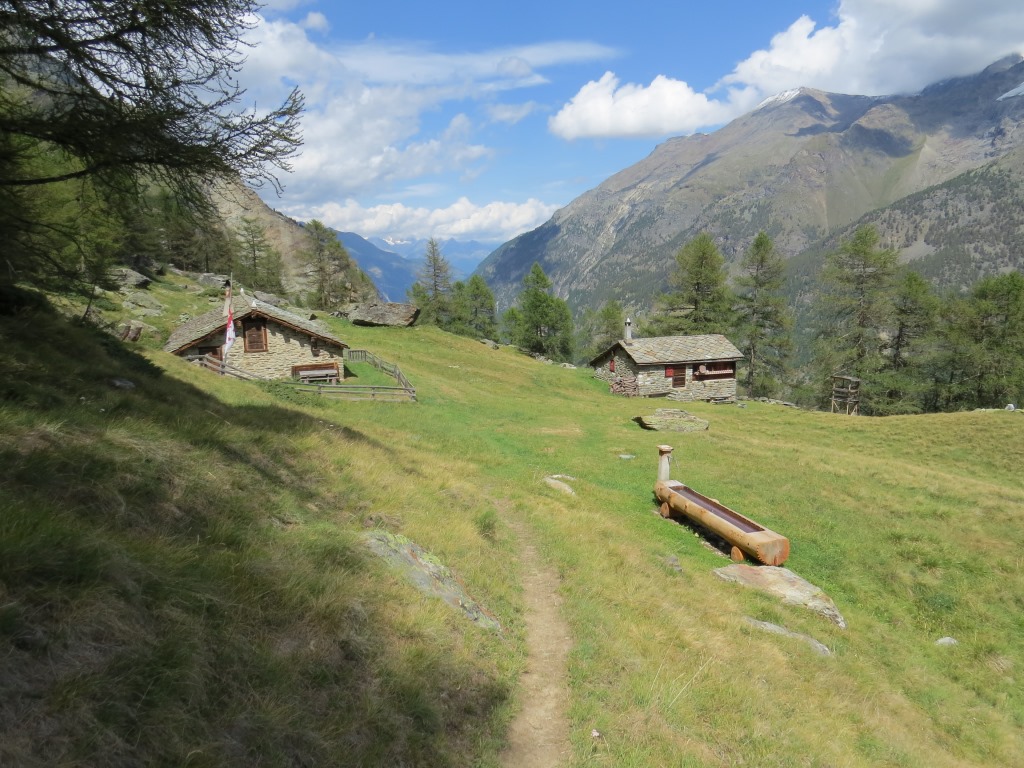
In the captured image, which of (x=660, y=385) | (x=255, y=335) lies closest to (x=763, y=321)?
(x=660, y=385)

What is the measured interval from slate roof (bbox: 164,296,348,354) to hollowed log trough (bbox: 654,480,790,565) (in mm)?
25298

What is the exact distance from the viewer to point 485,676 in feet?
20.7

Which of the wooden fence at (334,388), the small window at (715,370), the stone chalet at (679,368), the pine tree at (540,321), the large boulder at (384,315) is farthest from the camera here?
the pine tree at (540,321)

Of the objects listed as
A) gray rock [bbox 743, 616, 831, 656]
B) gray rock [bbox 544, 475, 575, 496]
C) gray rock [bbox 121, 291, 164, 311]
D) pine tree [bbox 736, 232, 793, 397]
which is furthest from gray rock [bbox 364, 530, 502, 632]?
pine tree [bbox 736, 232, 793, 397]

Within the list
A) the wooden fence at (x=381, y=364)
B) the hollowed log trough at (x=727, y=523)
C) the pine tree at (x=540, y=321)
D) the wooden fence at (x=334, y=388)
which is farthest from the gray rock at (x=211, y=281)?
the hollowed log trough at (x=727, y=523)

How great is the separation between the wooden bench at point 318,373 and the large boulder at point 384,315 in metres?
26.3

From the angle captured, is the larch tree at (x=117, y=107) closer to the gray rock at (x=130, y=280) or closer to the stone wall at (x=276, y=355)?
the stone wall at (x=276, y=355)

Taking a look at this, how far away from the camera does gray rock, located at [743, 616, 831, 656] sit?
32.4 feet

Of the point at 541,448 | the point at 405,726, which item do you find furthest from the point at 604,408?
the point at 405,726

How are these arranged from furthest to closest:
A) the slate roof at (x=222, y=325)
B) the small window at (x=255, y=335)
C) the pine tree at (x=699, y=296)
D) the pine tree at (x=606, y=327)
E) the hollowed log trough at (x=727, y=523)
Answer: the pine tree at (x=606, y=327), the pine tree at (x=699, y=296), the small window at (x=255, y=335), the slate roof at (x=222, y=325), the hollowed log trough at (x=727, y=523)

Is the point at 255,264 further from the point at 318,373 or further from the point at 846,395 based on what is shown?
the point at 846,395

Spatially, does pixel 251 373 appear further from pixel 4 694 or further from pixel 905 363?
pixel 905 363

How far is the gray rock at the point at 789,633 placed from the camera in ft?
32.4

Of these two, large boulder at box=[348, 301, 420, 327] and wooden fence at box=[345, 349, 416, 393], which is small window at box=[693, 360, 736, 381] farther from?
large boulder at box=[348, 301, 420, 327]
